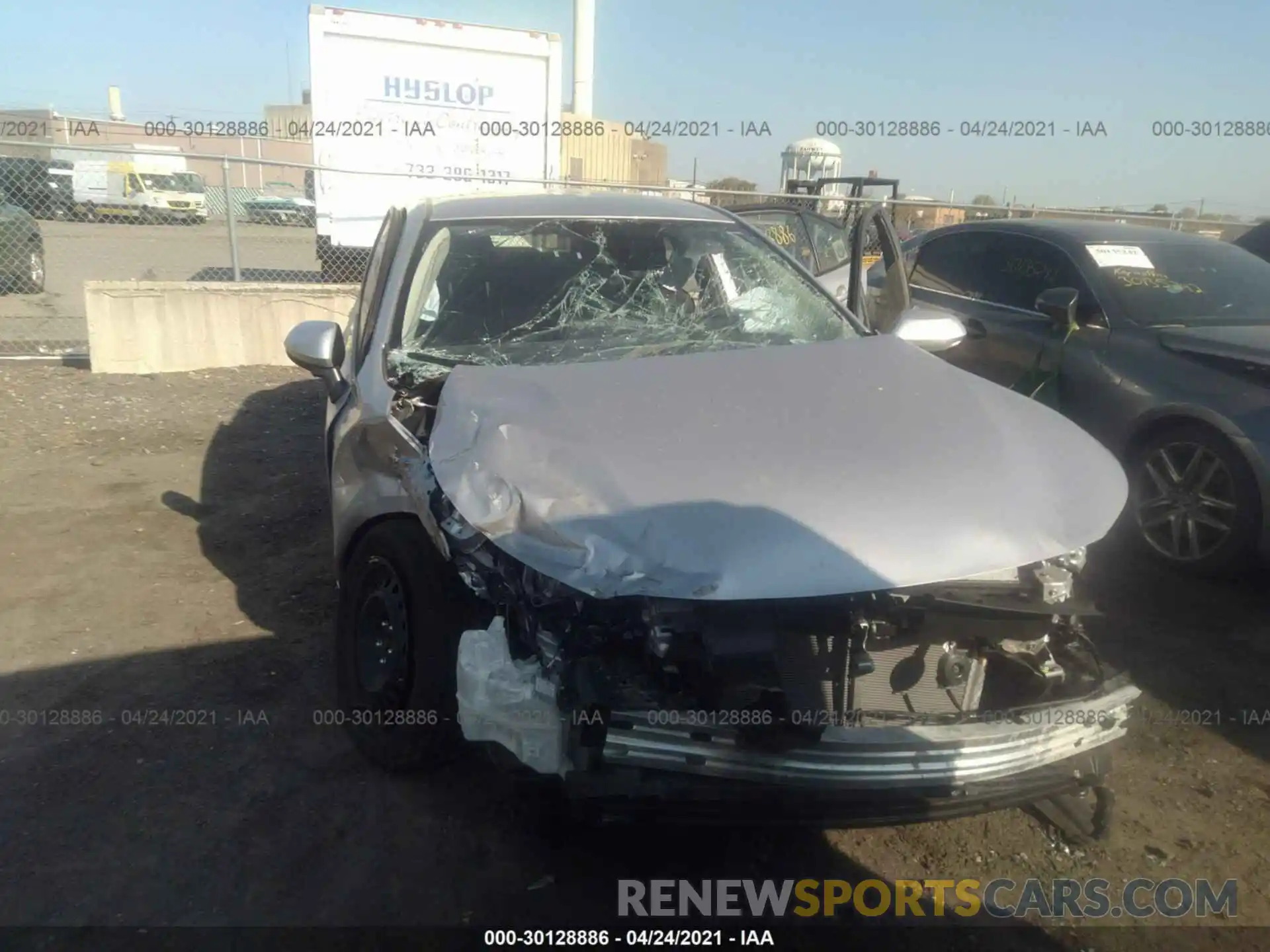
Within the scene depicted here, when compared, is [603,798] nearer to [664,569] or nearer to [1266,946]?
[664,569]

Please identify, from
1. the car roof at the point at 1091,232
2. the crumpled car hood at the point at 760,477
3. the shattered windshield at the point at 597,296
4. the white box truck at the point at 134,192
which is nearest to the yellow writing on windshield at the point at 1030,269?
the car roof at the point at 1091,232

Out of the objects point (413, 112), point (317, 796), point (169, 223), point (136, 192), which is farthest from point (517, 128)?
point (136, 192)

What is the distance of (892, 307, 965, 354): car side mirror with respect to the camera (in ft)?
12.8

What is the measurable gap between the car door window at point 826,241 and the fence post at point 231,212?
5.41m

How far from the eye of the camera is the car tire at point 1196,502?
4.29 metres

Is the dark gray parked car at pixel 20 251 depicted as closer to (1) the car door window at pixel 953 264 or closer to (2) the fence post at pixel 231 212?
(2) the fence post at pixel 231 212

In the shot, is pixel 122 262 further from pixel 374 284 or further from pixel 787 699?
pixel 787 699

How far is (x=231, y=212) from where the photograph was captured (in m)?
8.82

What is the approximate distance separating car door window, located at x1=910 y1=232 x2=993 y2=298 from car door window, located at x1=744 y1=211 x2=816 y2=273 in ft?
4.72

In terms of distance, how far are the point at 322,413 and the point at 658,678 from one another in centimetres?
630

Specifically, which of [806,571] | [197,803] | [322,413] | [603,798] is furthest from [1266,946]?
[322,413]

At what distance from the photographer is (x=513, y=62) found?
12078mm

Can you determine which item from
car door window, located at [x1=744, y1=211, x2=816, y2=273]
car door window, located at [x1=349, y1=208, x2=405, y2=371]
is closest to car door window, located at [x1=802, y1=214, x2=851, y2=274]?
car door window, located at [x1=744, y1=211, x2=816, y2=273]

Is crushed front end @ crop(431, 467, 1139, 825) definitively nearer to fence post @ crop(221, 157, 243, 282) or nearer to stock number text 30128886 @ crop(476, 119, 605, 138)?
fence post @ crop(221, 157, 243, 282)
